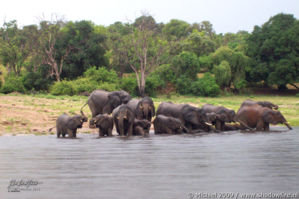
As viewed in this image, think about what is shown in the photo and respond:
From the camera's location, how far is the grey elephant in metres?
20.4

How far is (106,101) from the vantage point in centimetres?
2489

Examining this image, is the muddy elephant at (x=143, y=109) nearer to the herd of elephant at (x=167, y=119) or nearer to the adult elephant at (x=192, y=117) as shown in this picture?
the herd of elephant at (x=167, y=119)

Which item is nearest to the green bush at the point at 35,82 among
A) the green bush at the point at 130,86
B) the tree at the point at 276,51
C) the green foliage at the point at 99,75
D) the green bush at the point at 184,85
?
the green foliage at the point at 99,75

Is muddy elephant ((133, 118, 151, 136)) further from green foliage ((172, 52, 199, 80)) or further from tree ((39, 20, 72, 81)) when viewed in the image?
green foliage ((172, 52, 199, 80))

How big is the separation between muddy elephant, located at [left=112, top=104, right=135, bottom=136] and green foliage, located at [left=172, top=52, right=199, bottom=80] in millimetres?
30271

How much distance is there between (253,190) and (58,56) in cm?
4228

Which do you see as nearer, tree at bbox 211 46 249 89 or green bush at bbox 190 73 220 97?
green bush at bbox 190 73 220 97

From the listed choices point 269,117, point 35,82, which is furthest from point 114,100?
point 35,82

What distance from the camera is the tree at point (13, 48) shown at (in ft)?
182

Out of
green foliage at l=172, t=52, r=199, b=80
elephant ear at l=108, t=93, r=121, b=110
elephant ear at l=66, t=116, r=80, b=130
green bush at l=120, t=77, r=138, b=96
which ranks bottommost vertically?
green bush at l=120, t=77, r=138, b=96

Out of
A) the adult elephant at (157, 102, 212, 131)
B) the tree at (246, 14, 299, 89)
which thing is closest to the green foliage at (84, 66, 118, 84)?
the tree at (246, 14, 299, 89)

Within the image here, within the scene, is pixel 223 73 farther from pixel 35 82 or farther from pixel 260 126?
pixel 260 126

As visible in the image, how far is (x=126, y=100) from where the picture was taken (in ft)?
77.2

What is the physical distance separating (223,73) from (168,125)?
29.8 m
